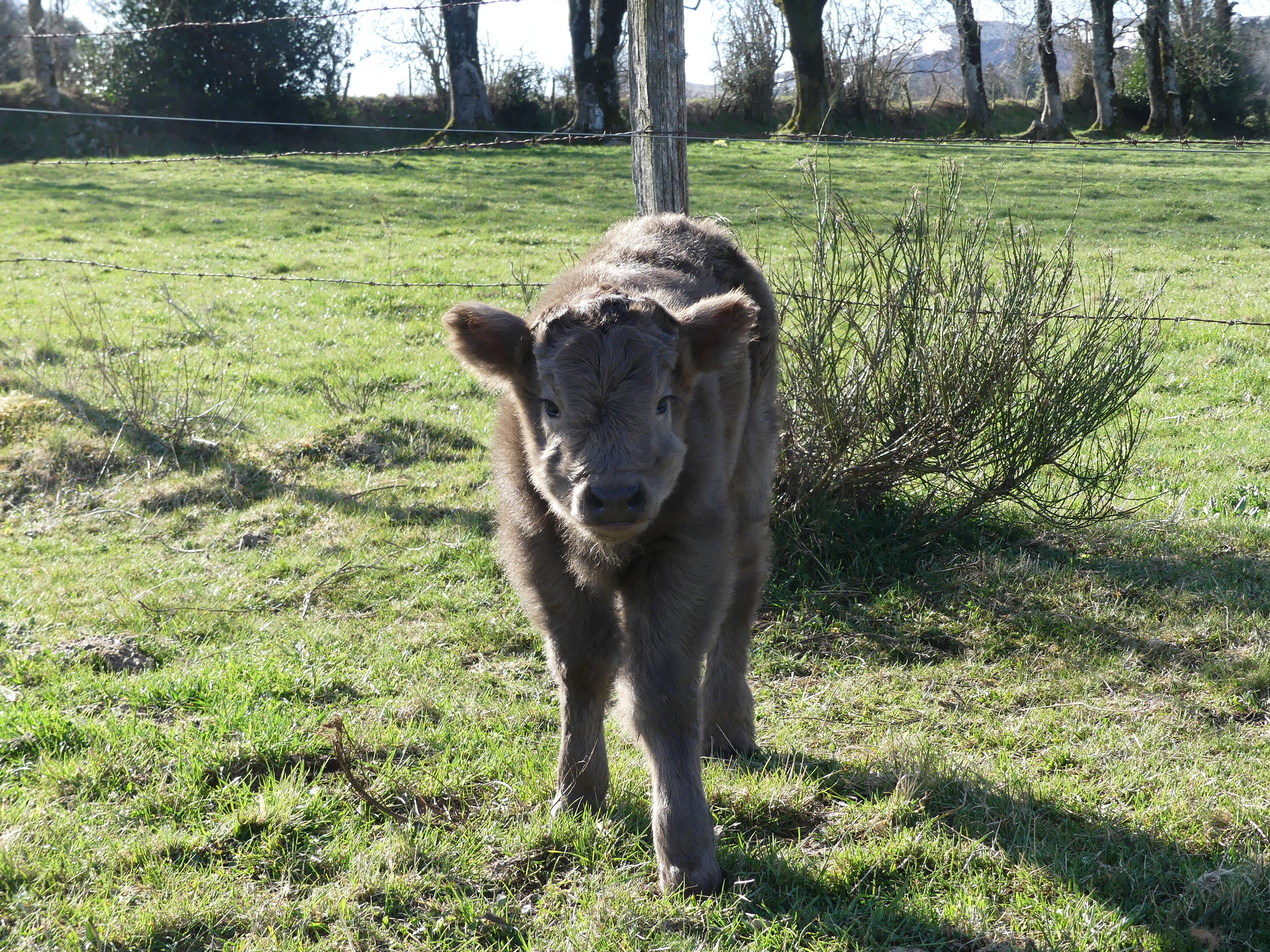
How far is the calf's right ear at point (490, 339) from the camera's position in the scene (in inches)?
148

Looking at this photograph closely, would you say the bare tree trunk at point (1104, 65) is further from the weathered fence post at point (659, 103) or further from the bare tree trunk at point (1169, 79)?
the weathered fence post at point (659, 103)

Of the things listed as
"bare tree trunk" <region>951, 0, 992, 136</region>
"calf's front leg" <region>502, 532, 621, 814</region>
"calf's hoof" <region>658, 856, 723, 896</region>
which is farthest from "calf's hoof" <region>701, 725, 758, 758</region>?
"bare tree trunk" <region>951, 0, 992, 136</region>

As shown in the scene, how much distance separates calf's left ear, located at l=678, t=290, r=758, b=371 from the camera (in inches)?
149

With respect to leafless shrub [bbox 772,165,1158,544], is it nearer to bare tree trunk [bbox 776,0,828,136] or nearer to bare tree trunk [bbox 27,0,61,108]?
bare tree trunk [bbox 776,0,828,136]

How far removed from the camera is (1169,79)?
34.1 metres

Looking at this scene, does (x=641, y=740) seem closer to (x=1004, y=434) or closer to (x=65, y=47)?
(x=1004, y=434)

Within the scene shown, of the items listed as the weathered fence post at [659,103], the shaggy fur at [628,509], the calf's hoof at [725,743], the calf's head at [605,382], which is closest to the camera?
the calf's head at [605,382]

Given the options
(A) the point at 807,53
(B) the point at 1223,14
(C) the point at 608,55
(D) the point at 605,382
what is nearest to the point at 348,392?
(D) the point at 605,382

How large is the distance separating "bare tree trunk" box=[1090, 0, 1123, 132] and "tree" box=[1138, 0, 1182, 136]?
1104mm

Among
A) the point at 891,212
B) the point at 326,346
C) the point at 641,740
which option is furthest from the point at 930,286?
the point at 891,212

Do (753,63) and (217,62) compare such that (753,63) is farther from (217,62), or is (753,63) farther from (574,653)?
(574,653)

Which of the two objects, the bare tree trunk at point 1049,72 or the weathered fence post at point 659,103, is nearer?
the weathered fence post at point 659,103

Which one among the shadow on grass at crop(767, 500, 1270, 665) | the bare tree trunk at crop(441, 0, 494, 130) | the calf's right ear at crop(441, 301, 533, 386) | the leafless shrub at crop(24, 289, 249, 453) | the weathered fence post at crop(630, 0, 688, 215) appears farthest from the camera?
the bare tree trunk at crop(441, 0, 494, 130)

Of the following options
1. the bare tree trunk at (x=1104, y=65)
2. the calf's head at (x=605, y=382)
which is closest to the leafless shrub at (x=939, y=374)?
the calf's head at (x=605, y=382)
